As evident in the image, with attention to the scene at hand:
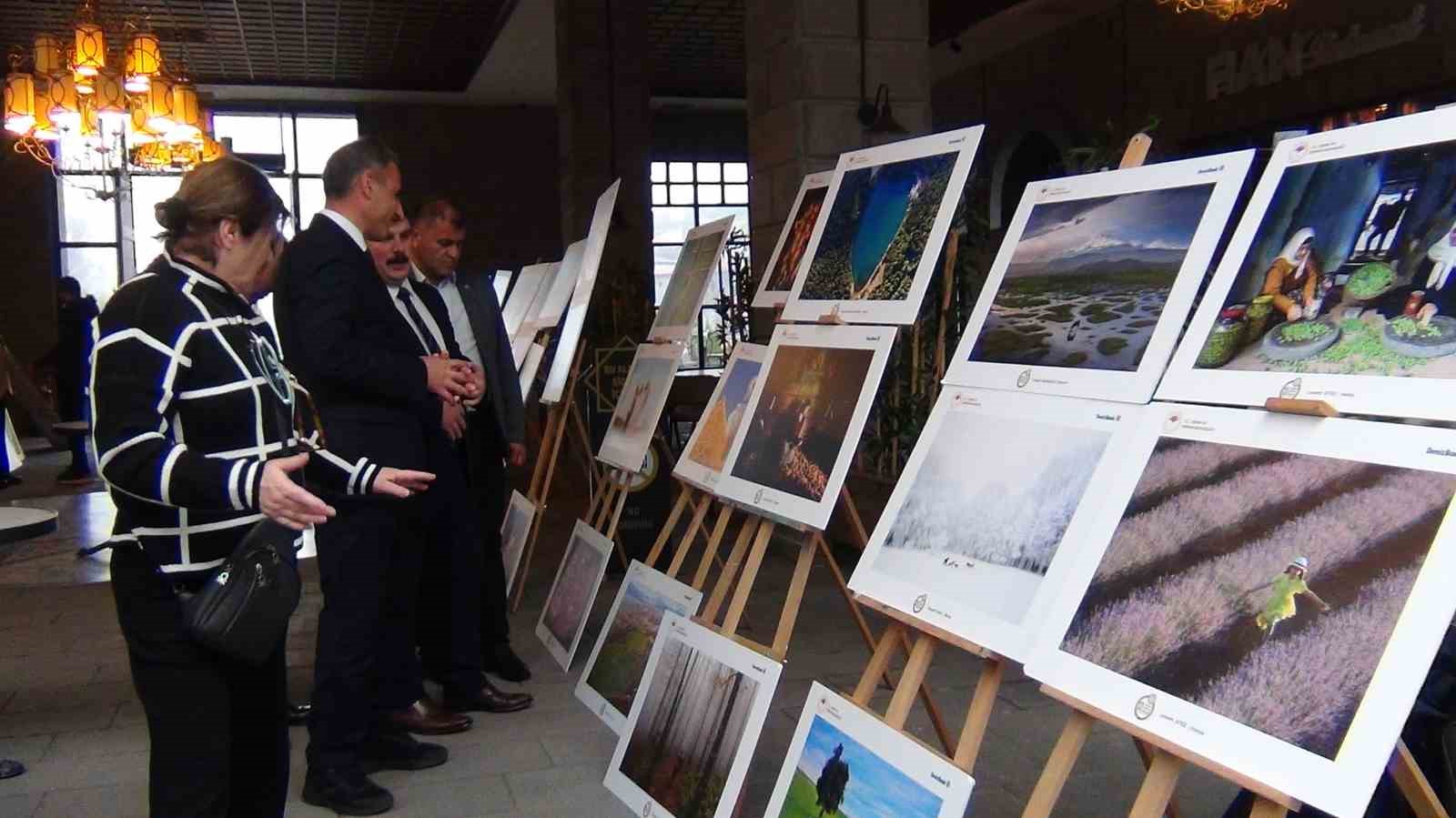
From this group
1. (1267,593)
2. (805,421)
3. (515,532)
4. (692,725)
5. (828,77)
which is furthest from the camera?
(828,77)

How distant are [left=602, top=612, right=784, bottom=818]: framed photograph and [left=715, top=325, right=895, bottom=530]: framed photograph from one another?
0.32 m

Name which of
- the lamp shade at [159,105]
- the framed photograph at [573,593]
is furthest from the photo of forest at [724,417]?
the lamp shade at [159,105]

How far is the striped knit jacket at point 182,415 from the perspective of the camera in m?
1.91

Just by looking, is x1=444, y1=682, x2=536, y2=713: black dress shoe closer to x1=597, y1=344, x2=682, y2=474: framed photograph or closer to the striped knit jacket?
x1=597, y1=344, x2=682, y2=474: framed photograph

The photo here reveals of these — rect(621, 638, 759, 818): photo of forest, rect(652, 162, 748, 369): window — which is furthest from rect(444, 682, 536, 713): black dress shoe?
rect(652, 162, 748, 369): window

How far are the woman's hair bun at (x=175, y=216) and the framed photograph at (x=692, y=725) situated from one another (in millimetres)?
1305

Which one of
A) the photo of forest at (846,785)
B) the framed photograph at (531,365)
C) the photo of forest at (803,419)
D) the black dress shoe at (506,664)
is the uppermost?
the photo of forest at (803,419)

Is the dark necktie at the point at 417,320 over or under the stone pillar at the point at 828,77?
under

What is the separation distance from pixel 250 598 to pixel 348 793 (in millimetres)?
1114

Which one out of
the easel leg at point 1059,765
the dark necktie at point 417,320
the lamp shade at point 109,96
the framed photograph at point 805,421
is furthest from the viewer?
the lamp shade at point 109,96

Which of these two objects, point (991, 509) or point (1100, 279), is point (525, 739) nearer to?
point (991, 509)

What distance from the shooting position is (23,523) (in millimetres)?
2885

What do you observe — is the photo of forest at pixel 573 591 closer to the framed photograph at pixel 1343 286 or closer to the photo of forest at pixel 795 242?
the photo of forest at pixel 795 242

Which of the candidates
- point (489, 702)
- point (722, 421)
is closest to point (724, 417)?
point (722, 421)
